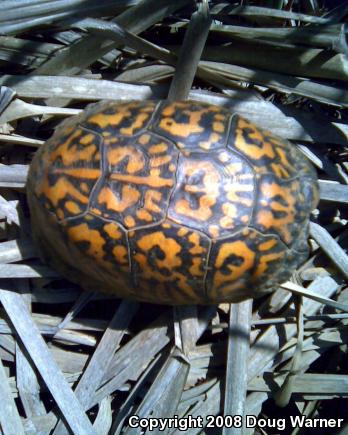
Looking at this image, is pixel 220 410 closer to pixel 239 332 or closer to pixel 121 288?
pixel 239 332

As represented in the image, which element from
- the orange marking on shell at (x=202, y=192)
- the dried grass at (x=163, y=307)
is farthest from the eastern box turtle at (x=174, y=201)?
the dried grass at (x=163, y=307)

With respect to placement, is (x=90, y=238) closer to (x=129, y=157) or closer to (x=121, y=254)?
(x=121, y=254)

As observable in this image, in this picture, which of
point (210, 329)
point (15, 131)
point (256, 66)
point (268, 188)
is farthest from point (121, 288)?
point (256, 66)

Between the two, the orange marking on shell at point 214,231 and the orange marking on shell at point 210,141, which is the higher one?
the orange marking on shell at point 210,141

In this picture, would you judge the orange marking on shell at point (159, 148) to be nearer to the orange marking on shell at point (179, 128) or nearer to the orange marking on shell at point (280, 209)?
the orange marking on shell at point (179, 128)

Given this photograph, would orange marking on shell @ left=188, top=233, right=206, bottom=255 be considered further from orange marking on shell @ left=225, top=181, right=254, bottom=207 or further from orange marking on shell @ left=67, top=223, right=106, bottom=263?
orange marking on shell @ left=67, top=223, right=106, bottom=263

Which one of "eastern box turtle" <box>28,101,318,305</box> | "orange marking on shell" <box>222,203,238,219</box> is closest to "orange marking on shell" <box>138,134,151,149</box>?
"eastern box turtle" <box>28,101,318,305</box>

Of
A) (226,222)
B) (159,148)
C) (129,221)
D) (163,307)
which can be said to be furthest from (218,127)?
(163,307)
